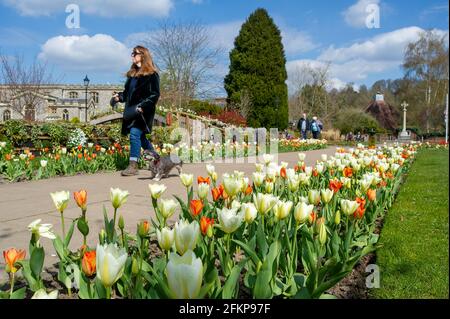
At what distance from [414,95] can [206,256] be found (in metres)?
45.9

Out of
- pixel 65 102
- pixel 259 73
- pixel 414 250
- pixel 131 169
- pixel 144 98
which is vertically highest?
pixel 65 102

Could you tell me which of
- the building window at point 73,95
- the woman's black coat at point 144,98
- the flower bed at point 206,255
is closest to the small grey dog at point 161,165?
the woman's black coat at point 144,98

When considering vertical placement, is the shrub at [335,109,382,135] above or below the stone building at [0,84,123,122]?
below

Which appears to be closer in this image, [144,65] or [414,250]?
[414,250]

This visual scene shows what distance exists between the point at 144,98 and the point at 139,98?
0.26 feet

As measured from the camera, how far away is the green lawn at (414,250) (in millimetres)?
1992

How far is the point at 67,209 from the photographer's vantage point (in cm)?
364

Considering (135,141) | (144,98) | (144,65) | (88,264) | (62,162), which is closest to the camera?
(88,264)

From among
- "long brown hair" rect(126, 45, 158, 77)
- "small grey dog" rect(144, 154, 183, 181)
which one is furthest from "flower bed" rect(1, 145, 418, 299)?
"long brown hair" rect(126, 45, 158, 77)

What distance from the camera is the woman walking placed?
6082 millimetres

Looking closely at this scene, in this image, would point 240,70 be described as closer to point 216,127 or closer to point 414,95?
point 216,127

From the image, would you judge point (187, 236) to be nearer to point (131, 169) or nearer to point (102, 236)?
point (102, 236)

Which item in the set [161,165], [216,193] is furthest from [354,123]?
[216,193]

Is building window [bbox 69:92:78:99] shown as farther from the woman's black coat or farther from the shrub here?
the woman's black coat
